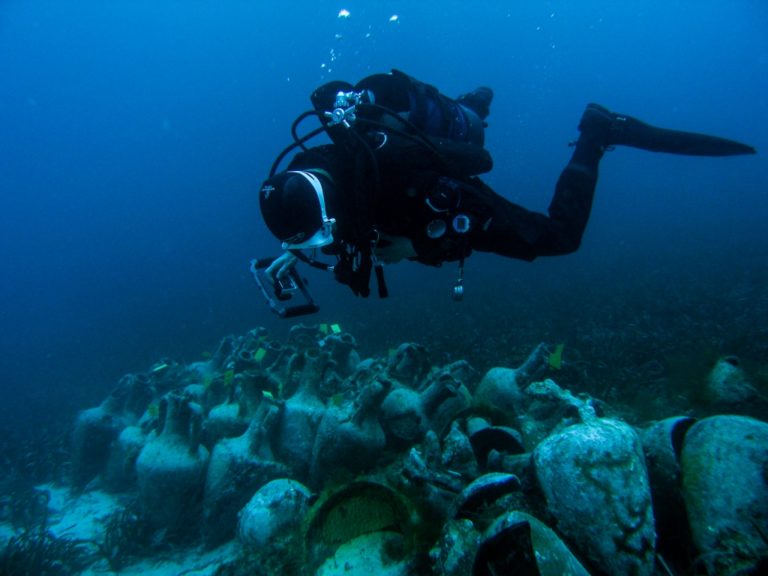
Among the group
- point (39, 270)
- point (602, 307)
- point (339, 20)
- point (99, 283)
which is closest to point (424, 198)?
point (602, 307)

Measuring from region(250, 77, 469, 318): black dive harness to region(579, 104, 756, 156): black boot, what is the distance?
267 centimetres

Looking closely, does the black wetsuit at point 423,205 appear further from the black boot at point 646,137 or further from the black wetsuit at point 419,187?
the black boot at point 646,137

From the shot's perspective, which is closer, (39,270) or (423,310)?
(423,310)

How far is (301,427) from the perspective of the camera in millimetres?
4672

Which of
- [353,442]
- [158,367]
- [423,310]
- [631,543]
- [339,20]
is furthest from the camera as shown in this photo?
[339,20]

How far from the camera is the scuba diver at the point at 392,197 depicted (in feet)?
11.3

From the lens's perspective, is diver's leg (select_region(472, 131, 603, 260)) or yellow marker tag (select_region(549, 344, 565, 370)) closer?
diver's leg (select_region(472, 131, 603, 260))

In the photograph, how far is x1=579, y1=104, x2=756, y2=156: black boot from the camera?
5.11 m

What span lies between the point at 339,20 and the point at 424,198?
330 feet

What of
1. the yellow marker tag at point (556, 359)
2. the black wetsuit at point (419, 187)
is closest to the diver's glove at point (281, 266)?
the black wetsuit at point (419, 187)

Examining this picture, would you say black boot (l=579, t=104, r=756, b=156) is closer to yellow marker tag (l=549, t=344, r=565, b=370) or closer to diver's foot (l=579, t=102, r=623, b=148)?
diver's foot (l=579, t=102, r=623, b=148)

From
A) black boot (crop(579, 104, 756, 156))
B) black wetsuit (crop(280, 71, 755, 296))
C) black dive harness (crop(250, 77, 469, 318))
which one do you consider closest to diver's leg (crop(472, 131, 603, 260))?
black wetsuit (crop(280, 71, 755, 296))

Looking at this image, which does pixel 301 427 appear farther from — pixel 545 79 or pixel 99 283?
pixel 545 79

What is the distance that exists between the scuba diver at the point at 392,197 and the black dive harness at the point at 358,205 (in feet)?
0.03
